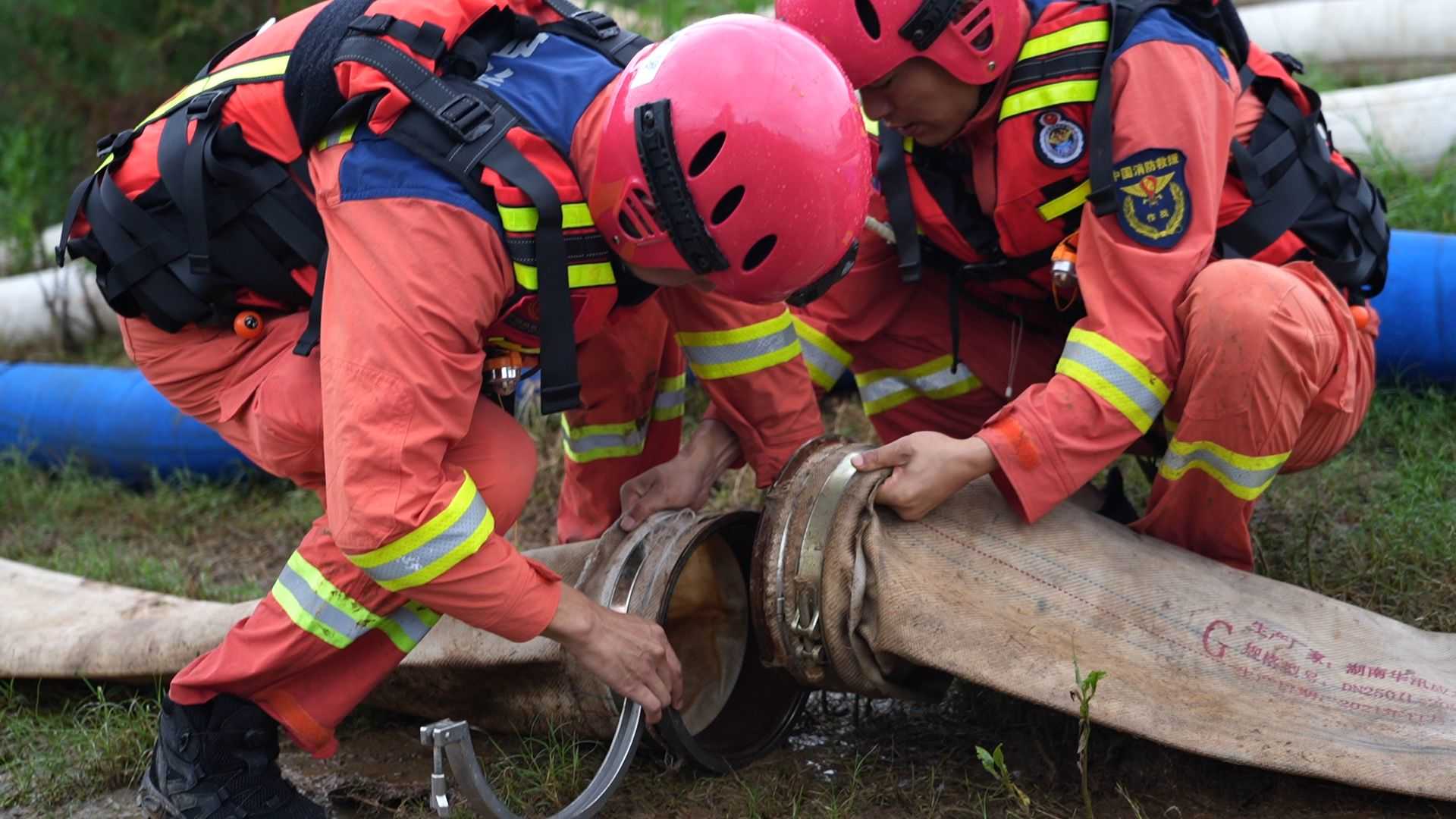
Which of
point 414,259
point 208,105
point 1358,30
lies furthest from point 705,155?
point 1358,30

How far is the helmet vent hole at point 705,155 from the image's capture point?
2.42m

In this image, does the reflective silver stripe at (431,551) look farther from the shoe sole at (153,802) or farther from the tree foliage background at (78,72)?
the tree foliage background at (78,72)

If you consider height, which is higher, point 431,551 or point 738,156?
point 738,156

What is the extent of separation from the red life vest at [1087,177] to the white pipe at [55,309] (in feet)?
A: 13.6

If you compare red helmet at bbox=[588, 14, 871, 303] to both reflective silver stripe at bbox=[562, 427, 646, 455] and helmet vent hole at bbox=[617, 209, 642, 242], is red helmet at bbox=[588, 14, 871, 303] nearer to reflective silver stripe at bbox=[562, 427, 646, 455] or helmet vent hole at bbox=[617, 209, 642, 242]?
helmet vent hole at bbox=[617, 209, 642, 242]

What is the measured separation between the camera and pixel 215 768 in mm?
2799

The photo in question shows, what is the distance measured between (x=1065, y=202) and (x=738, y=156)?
97 centimetres

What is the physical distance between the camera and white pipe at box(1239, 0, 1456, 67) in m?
5.39

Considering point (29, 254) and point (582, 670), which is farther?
point (29, 254)

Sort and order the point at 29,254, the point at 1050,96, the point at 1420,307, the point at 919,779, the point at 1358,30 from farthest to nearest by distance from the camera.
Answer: the point at 29,254 < the point at 1358,30 < the point at 1420,307 < the point at 1050,96 < the point at 919,779

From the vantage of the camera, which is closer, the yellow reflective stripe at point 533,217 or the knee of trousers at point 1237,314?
the yellow reflective stripe at point 533,217

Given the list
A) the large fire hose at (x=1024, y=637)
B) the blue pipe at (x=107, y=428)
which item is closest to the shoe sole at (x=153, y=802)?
the large fire hose at (x=1024, y=637)

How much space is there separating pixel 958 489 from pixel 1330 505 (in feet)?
5.04

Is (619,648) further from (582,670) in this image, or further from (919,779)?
(919,779)
